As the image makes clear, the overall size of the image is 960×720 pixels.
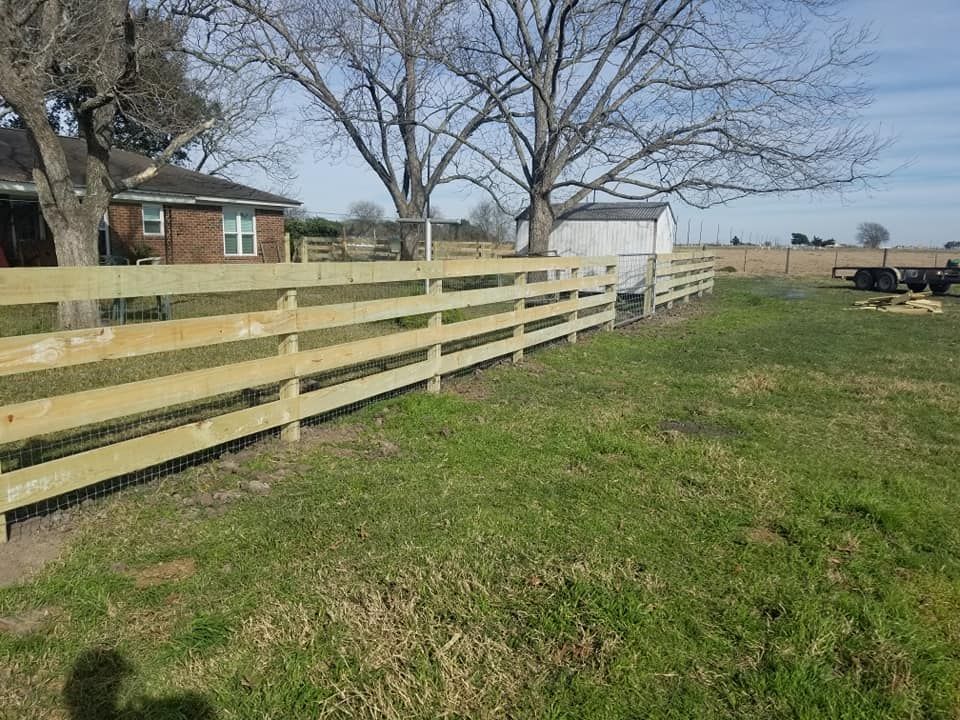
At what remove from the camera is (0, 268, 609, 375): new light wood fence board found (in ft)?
10.8

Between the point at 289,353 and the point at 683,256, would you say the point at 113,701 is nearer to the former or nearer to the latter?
the point at 289,353

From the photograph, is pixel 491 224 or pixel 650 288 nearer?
pixel 650 288

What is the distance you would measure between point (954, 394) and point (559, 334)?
15.3ft

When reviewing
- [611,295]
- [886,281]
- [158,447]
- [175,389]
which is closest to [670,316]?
[611,295]

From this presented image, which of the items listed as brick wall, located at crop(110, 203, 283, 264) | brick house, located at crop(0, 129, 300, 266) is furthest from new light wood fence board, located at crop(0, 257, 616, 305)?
brick wall, located at crop(110, 203, 283, 264)

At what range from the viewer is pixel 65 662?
2424 millimetres

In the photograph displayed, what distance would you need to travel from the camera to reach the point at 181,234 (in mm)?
20891

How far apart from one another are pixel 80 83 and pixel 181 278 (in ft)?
27.0

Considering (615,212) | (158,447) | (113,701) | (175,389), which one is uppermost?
(615,212)

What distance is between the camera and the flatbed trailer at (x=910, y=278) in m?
21.0

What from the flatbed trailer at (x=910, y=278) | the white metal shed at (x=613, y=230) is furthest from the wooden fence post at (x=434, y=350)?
the flatbed trailer at (x=910, y=278)

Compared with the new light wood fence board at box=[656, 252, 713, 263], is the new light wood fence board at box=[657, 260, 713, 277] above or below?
below

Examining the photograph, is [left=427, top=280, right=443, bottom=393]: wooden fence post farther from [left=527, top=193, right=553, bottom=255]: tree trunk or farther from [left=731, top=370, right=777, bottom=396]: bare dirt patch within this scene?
[left=527, top=193, right=553, bottom=255]: tree trunk

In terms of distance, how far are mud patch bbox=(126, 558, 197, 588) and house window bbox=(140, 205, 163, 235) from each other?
19301 millimetres
